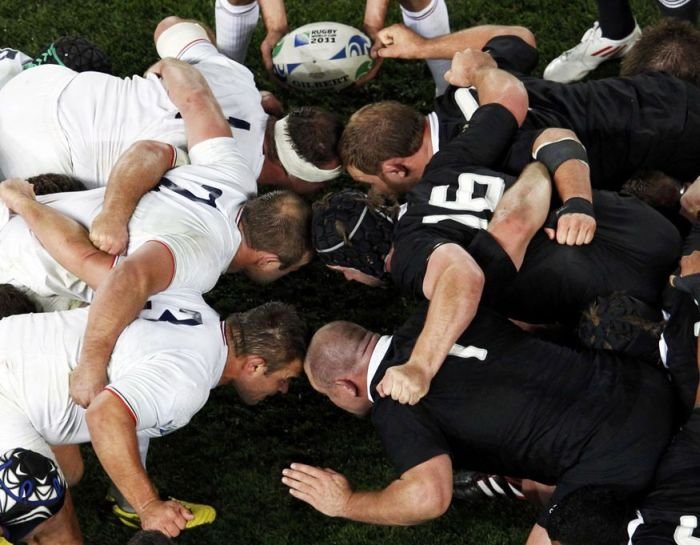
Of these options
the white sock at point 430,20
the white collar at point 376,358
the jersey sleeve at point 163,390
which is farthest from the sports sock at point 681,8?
the jersey sleeve at point 163,390

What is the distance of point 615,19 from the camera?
6.07 metres

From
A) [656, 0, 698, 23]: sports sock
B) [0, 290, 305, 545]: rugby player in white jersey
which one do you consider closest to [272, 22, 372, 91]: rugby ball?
[0, 290, 305, 545]: rugby player in white jersey

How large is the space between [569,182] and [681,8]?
79.4 inches

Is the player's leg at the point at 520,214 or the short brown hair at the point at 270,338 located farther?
the short brown hair at the point at 270,338

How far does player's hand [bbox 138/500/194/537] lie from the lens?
4121 millimetres

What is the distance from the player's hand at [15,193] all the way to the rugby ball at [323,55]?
70.1 inches

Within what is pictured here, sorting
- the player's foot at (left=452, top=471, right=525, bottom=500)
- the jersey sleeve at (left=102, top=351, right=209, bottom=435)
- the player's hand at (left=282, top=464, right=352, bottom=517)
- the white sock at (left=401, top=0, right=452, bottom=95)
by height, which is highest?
the white sock at (left=401, top=0, right=452, bottom=95)

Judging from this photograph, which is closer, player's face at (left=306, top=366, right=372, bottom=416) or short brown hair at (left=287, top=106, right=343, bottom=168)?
player's face at (left=306, top=366, right=372, bottom=416)

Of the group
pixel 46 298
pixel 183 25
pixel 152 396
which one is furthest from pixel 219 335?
pixel 183 25

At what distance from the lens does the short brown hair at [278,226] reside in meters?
4.89

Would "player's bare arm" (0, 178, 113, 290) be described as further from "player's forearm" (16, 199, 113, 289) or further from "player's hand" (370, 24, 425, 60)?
"player's hand" (370, 24, 425, 60)

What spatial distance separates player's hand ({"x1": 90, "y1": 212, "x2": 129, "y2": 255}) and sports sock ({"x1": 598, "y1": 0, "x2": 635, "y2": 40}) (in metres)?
3.36

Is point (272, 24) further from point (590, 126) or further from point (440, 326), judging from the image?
point (440, 326)

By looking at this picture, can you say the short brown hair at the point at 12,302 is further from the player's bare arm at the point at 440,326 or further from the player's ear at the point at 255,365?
the player's bare arm at the point at 440,326
